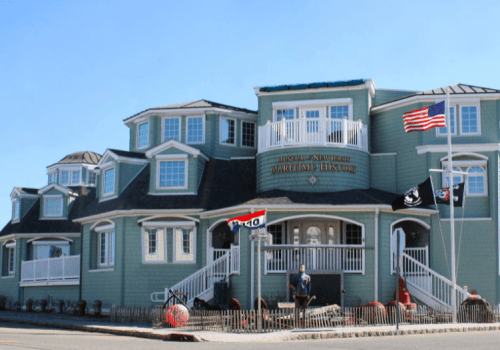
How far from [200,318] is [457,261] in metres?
11.8

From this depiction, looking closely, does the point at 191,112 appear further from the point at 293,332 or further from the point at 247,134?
the point at 293,332

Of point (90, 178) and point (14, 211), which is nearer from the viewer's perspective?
point (14, 211)

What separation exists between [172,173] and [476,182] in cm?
1282

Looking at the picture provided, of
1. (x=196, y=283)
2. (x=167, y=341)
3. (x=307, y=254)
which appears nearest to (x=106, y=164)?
(x=196, y=283)

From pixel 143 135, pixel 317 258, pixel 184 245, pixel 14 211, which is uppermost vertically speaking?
pixel 143 135

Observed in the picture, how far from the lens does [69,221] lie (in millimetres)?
41000

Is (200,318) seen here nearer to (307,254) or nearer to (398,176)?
(307,254)

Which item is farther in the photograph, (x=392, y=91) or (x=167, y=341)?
(x=392, y=91)

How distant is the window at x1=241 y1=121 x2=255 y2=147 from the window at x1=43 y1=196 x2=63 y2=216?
13464mm

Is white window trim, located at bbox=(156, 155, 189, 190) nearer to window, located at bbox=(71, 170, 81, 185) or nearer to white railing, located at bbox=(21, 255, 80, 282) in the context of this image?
white railing, located at bbox=(21, 255, 80, 282)

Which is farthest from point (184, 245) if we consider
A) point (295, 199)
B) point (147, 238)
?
point (295, 199)

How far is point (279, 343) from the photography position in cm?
1716

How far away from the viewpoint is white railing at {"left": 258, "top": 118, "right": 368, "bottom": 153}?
28.8 m

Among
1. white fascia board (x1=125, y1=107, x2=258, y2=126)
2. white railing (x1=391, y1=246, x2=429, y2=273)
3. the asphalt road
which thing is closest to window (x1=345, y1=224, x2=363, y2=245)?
white railing (x1=391, y1=246, x2=429, y2=273)
